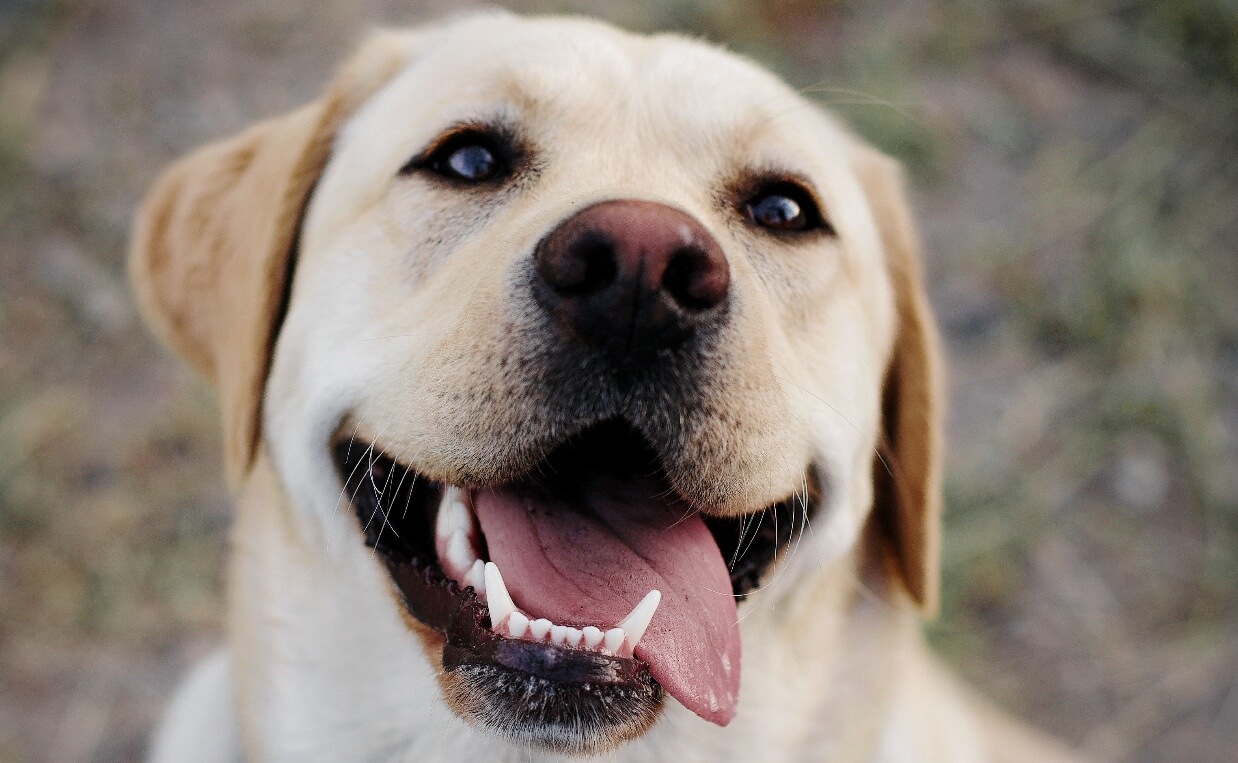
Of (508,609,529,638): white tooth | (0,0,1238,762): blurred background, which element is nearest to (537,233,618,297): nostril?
(508,609,529,638): white tooth

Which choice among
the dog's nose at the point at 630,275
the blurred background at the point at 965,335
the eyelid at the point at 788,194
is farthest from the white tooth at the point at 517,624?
the blurred background at the point at 965,335

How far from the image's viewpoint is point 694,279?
150 centimetres

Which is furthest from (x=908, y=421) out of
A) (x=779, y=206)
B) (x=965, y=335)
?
(x=965, y=335)

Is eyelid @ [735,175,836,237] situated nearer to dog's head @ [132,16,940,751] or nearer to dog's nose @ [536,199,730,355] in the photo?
dog's head @ [132,16,940,751]

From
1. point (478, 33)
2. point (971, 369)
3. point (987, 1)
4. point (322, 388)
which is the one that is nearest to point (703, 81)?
point (478, 33)

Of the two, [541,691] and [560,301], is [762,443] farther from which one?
[541,691]

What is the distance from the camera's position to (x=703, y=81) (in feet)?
7.04

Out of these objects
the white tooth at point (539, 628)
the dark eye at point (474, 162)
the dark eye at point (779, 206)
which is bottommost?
the white tooth at point (539, 628)

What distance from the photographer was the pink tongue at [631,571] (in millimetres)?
1654

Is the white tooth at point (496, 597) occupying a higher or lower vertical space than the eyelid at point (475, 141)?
lower

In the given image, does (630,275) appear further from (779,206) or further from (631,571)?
(779,206)

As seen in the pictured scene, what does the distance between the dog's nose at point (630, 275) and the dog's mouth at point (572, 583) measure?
205 mm

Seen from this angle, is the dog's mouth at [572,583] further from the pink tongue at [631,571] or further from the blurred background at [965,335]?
the blurred background at [965,335]

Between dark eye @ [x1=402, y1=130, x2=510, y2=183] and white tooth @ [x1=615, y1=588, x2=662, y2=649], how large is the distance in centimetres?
96
